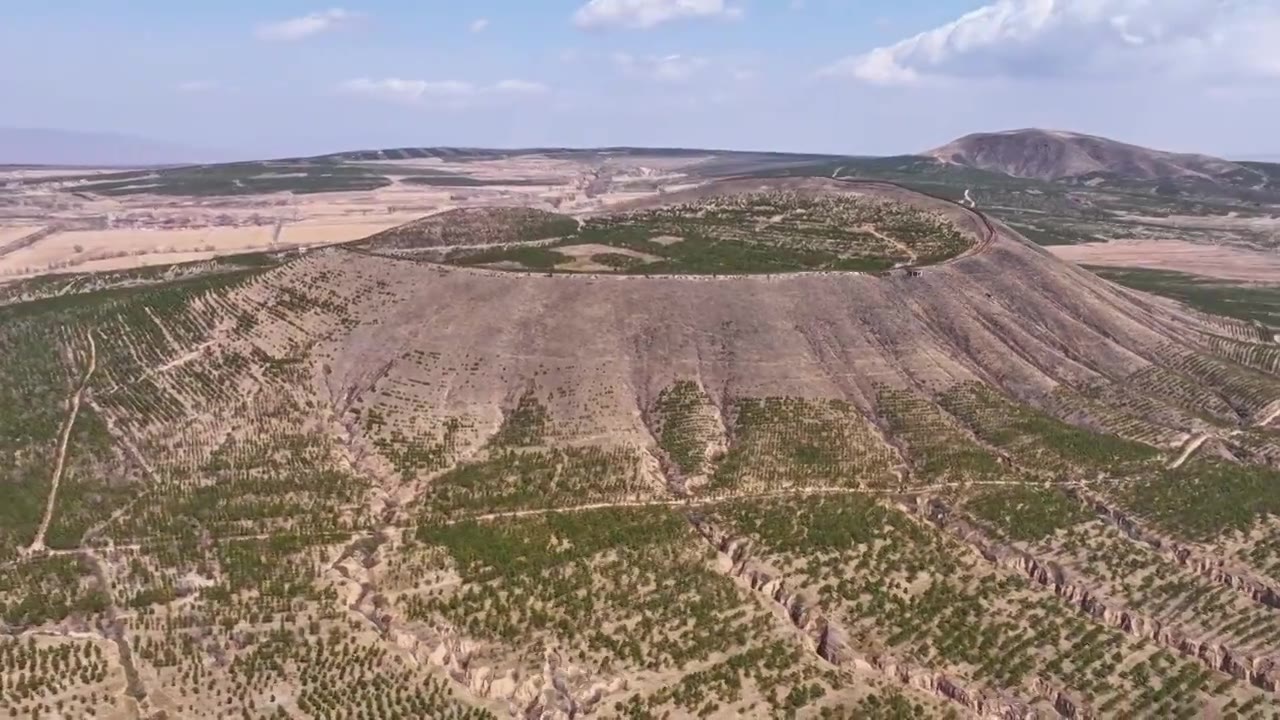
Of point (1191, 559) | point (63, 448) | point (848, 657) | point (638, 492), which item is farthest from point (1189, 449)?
point (63, 448)

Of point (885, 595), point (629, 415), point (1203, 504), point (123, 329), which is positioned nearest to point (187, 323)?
point (123, 329)

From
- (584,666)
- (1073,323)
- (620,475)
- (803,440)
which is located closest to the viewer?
(584,666)

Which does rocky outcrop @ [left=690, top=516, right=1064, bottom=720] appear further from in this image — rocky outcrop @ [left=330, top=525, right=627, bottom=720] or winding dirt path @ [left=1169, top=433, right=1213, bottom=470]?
winding dirt path @ [left=1169, top=433, right=1213, bottom=470]

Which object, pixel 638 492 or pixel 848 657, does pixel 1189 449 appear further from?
pixel 638 492

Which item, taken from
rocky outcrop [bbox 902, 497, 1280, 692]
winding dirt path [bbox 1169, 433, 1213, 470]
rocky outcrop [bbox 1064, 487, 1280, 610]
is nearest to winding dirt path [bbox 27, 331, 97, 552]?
rocky outcrop [bbox 902, 497, 1280, 692]

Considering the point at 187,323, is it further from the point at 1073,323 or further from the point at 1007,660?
the point at 1073,323

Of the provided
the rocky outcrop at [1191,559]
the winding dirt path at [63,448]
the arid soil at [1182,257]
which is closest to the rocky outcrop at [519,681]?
the winding dirt path at [63,448]
